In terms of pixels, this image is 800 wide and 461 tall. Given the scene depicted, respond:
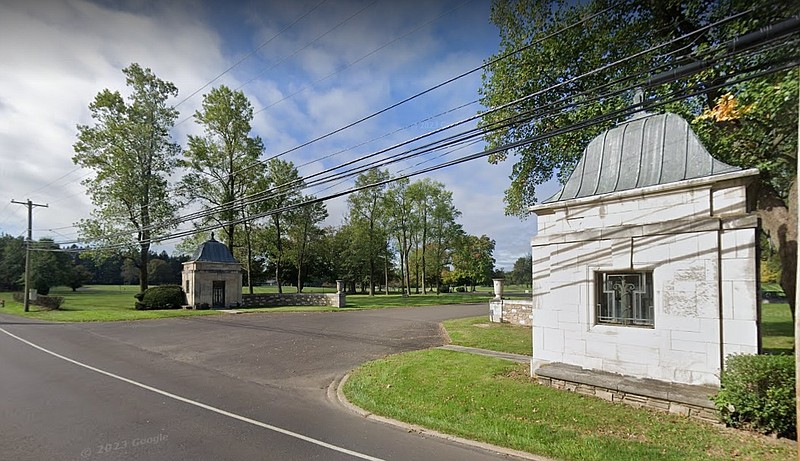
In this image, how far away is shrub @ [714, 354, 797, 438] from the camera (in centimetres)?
543

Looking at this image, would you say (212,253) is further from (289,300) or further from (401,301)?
(401,301)

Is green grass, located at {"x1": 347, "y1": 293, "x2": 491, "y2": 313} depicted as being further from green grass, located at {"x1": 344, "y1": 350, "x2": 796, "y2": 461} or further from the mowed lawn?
green grass, located at {"x1": 344, "y1": 350, "x2": 796, "y2": 461}

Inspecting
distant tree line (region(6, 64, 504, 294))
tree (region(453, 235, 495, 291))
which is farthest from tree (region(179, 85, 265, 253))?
tree (region(453, 235, 495, 291))

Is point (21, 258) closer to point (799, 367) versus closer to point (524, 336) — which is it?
point (524, 336)

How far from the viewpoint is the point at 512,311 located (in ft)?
65.3

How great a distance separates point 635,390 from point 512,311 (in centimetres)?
1320

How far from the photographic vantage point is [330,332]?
17.9m

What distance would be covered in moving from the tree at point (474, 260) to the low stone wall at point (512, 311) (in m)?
36.9

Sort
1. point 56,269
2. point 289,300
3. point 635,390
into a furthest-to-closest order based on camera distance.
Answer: point 56,269 < point 289,300 < point 635,390

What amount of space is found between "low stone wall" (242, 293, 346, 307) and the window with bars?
27.6 meters

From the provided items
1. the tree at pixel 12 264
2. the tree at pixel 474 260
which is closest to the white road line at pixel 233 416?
the tree at pixel 474 260

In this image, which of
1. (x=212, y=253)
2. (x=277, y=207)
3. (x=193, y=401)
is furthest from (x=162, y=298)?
(x=193, y=401)

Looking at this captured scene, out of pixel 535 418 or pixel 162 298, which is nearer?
pixel 535 418

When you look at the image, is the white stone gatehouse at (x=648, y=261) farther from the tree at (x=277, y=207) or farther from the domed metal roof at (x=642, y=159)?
the tree at (x=277, y=207)
